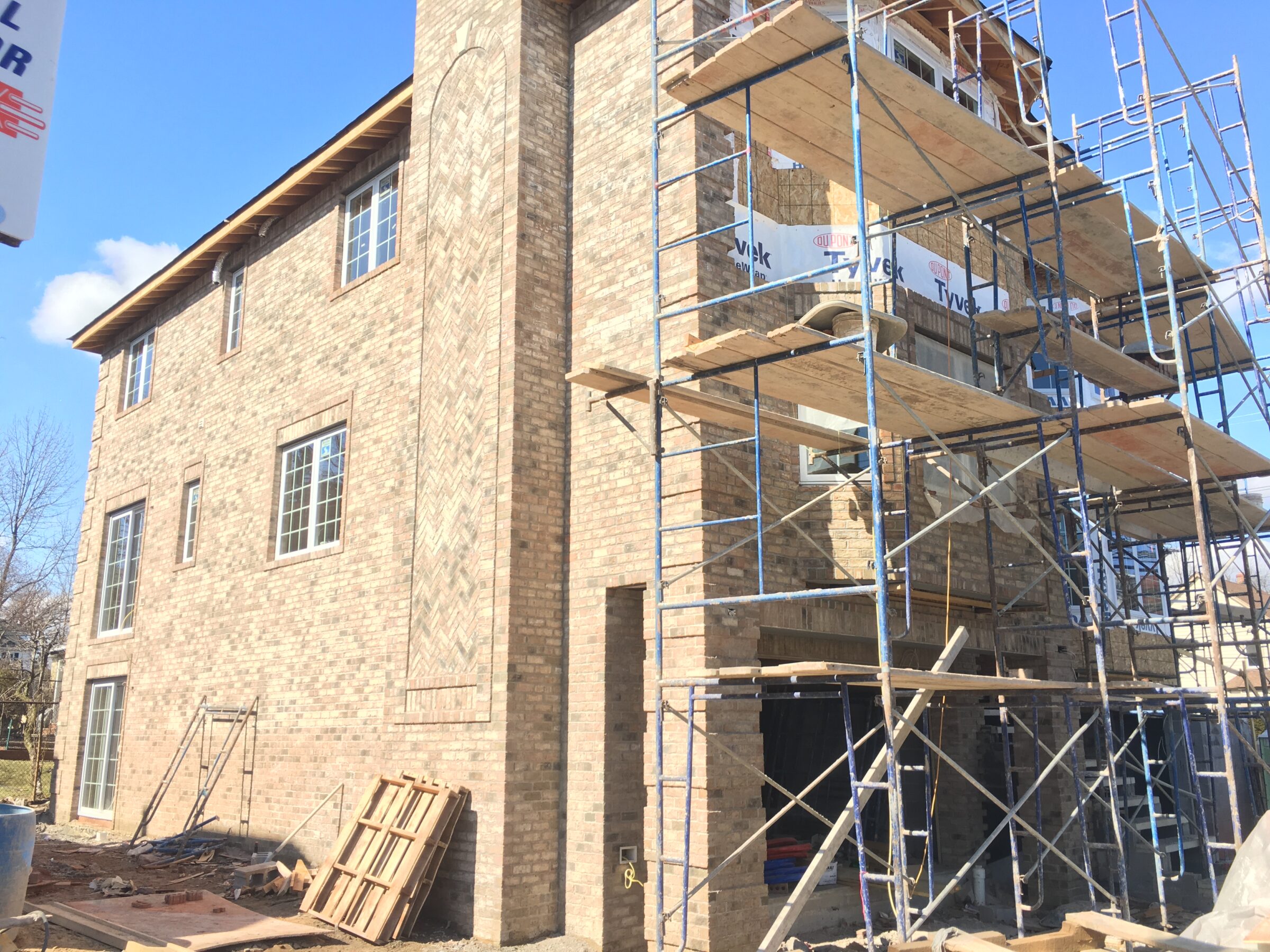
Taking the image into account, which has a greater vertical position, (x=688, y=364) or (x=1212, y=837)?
(x=688, y=364)

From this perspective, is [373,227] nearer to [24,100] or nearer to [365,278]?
[365,278]

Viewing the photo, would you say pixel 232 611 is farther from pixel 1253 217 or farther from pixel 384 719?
pixel 1253 217

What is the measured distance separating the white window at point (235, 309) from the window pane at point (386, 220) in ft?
11.5

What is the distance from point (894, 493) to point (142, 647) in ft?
38.0

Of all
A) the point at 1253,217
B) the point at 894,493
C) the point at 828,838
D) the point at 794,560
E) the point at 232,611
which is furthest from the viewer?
the point at 232,611

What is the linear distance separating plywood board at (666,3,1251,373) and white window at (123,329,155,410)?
12.7 m

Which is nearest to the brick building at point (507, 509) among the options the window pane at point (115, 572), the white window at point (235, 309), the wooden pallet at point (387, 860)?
the wooden pallet at point (387, 860)

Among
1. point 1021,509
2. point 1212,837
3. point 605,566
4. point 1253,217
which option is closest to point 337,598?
point 605,566

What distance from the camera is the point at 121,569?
56.2 ft

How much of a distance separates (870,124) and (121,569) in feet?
47.0

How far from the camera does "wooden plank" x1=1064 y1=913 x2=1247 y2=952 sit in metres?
5.25

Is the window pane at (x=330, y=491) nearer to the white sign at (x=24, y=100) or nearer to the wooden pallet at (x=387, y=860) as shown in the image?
the wooden pallet at (x=387, y=860)

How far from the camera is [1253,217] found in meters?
11.4

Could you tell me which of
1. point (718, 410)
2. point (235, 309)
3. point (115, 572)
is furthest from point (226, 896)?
point (115, 572)
